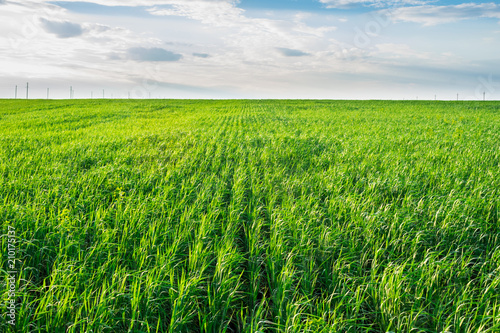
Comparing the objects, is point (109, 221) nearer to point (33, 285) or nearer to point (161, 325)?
point (33, 285)

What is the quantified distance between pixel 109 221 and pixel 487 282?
15.9 feet

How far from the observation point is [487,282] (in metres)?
3.29

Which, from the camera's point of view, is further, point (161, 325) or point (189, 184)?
point (189, 184)

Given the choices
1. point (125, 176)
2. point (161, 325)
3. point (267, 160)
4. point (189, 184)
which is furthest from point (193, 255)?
point (267, 160)

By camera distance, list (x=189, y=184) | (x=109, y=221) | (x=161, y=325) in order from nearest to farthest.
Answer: (x=161, y=325) → (x=109, y=221) → (x=189, y=184)

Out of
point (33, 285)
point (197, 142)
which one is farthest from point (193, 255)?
point (197, 142)

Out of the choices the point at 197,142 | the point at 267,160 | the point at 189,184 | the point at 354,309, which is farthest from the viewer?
the point at 197,142

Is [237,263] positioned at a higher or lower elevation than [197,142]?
lower

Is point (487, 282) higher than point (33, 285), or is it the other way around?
point (487, 282)

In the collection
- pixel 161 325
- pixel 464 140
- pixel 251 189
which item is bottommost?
pixel 161 325

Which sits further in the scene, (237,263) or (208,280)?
(237,263)

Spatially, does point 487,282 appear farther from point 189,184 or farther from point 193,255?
point 189,184

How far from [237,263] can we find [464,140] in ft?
39.4

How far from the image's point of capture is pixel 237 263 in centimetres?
349
